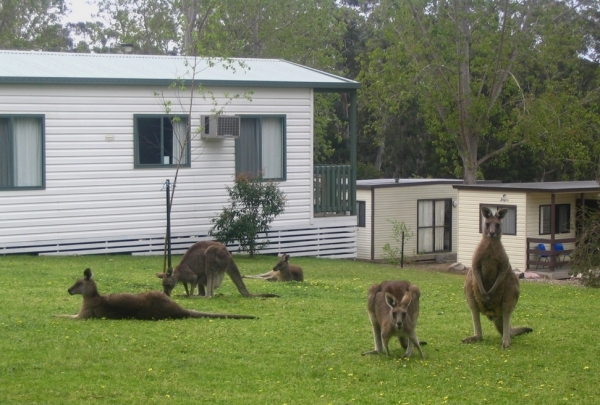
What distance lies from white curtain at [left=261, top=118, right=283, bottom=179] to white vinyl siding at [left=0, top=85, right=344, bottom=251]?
0.24 metres

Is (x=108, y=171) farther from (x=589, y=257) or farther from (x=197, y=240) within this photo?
(x=589, y=257)

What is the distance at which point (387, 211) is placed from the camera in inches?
1415

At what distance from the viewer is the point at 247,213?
24.0m

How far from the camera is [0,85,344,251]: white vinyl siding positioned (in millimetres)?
21828

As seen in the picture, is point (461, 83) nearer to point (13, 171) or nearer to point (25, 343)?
point (13, 171)

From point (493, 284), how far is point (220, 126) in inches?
545

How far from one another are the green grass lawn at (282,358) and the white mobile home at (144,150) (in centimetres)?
773

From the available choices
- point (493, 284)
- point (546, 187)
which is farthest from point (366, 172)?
point (493, 284)

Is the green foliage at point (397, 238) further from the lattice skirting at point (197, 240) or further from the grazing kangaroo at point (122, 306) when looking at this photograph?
the grazing kangaroo at point (122, 306)

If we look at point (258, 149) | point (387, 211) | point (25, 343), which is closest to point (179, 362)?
point (25, 343)

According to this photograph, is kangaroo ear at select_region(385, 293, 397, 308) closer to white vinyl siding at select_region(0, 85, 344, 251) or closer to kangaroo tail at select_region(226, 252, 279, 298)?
kangaroo tail at select_region(226, 252, 279, 298)

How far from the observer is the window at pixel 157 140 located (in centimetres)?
2330

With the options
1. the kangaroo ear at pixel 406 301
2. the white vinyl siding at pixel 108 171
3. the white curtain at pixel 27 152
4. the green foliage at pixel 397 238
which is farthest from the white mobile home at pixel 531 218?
the kangaroo ear at pixel 406 301

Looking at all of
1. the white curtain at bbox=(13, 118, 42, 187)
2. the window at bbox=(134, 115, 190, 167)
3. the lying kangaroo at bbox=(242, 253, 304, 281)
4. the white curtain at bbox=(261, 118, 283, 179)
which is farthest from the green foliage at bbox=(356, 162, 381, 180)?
the lying kangaroo at bbox=(242, 253, 304, 281)
